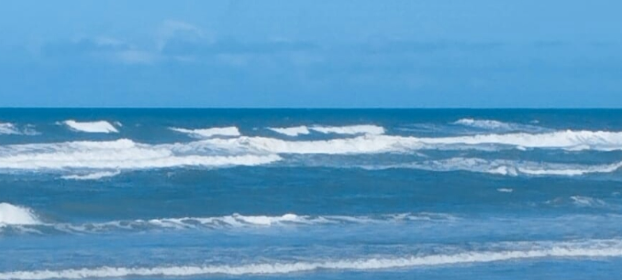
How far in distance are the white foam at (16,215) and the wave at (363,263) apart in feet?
15.2

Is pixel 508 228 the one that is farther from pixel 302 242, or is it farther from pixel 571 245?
pixel 302 242

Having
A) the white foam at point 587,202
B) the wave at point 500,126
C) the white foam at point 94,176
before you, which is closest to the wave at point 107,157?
the white foam at point 94,176

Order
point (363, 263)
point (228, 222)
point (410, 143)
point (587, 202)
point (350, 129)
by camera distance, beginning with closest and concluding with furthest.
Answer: point (363, 263)
point (228, 222)
point (587, 202)
point (410, 143)
point (350, 129)

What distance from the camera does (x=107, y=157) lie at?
31016 millimetres

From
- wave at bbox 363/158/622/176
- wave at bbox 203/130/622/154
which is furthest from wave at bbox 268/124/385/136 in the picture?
wave at bbox 363/158/622/176

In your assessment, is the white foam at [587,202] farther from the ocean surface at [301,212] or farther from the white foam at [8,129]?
the white foam at [8,129]

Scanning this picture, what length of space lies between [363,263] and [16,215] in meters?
6.30

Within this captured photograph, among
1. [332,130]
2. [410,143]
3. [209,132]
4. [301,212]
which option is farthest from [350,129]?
[301,212]

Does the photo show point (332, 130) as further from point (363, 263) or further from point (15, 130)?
point (363, 263)

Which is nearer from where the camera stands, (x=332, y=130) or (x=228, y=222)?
(x=228, y=222)

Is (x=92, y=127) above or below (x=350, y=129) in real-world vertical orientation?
below

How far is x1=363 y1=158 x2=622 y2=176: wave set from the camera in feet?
92.7

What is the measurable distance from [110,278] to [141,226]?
14.2ft

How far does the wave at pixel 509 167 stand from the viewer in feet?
92.7
